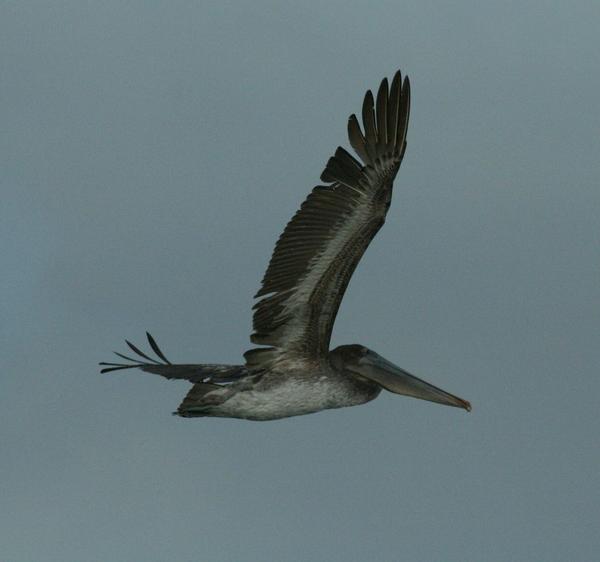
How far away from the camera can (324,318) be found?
25.4 meters

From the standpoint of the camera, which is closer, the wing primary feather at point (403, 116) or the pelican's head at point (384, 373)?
the wing primary feather at point (403, 116)

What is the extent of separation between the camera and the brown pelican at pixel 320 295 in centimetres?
2506

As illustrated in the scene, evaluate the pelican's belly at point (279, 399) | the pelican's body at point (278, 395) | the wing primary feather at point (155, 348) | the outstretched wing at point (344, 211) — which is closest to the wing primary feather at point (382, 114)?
the outstretched wing at point (344, 211)

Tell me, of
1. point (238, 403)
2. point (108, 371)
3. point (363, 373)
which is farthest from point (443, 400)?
point (108, 371)

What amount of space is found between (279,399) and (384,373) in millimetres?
1537

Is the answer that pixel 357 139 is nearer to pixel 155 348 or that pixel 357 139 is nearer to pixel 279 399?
pixel 279 399

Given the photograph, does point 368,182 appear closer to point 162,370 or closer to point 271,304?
point 271,304

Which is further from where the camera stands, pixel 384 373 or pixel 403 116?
pixel 384 373

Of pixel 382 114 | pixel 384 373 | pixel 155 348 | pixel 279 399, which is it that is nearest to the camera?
pixel 382 114

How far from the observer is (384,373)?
25953 millimetres

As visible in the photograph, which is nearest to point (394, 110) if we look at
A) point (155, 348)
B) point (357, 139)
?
point (357, 139)

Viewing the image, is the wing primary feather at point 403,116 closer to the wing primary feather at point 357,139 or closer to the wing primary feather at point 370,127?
the wing primary feather at point 370,127

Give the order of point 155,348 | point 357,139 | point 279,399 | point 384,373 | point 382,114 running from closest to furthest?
A: 1. point 382,114
2. point 357,139
3. point 279,399
4. point 384,373
5. point 155,348

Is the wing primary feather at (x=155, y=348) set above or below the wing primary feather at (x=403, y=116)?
below
